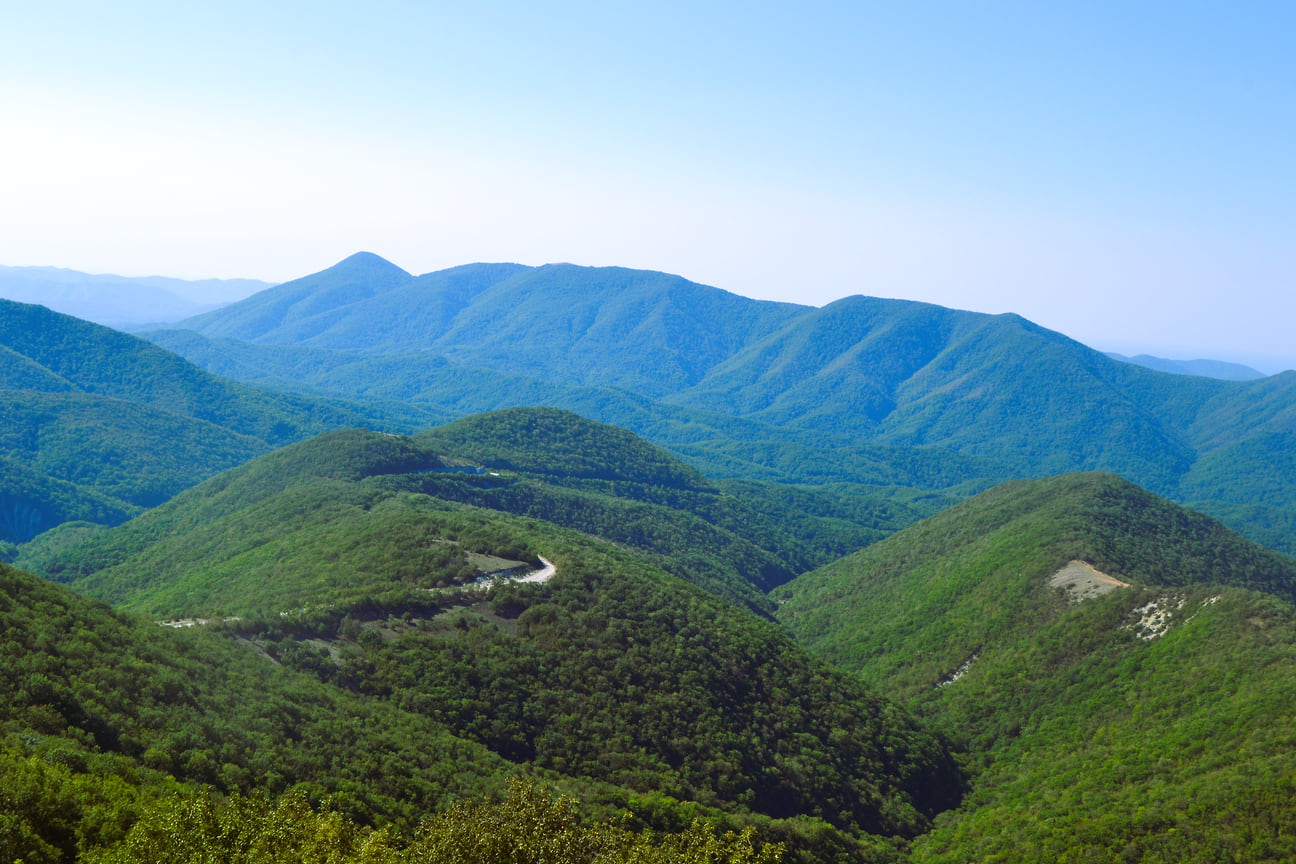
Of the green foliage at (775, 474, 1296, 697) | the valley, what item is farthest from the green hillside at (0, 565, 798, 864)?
the green foliage at (775, 474, 1296, 697)

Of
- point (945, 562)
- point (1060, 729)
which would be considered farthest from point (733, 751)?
point (945, 562)

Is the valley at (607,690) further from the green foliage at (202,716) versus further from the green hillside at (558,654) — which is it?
the green hillside at (558,654)

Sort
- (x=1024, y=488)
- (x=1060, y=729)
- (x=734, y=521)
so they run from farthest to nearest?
(x=734, y=521), (x=1024, y=488), (x=1060, y=729)

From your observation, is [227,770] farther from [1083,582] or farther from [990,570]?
[990,570]

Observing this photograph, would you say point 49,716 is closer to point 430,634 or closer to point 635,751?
point 430,634

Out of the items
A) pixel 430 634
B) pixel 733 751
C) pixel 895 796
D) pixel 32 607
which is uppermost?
pixel 32 607

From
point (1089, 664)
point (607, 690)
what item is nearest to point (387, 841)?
point (607, 690)

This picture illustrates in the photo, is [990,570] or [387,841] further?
[990,570]
